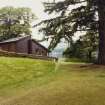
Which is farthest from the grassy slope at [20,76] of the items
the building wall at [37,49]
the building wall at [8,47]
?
the building wall at [37,49]

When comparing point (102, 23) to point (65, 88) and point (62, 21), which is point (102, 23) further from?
point (65, 88)

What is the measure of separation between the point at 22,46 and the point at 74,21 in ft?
74.2

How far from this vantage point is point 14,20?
77.4 metres

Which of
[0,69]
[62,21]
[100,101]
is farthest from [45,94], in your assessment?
[62,21]

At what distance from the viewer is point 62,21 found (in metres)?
29.2

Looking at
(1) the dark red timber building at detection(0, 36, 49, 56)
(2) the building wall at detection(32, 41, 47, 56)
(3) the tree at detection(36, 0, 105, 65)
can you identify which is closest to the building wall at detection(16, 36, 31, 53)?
(1) the dark red timber building at detection(0, 36, 49, 56)

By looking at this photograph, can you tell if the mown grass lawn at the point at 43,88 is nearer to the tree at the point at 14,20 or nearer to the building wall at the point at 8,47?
the building wall at the point at 8,47

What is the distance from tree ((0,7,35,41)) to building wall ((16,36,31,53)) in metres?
23.1

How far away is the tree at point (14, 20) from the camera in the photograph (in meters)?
75.2

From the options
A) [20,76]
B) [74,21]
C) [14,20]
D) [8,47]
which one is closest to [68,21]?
[74,21]

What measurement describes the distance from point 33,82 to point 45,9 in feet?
42.9

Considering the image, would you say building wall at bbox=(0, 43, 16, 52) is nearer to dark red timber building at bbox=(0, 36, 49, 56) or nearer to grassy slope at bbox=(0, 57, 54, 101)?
dark red timber building at bbox=(0, 36, 49, 56)

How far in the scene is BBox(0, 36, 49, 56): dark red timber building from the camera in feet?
152

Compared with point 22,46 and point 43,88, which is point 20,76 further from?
point 22,46
